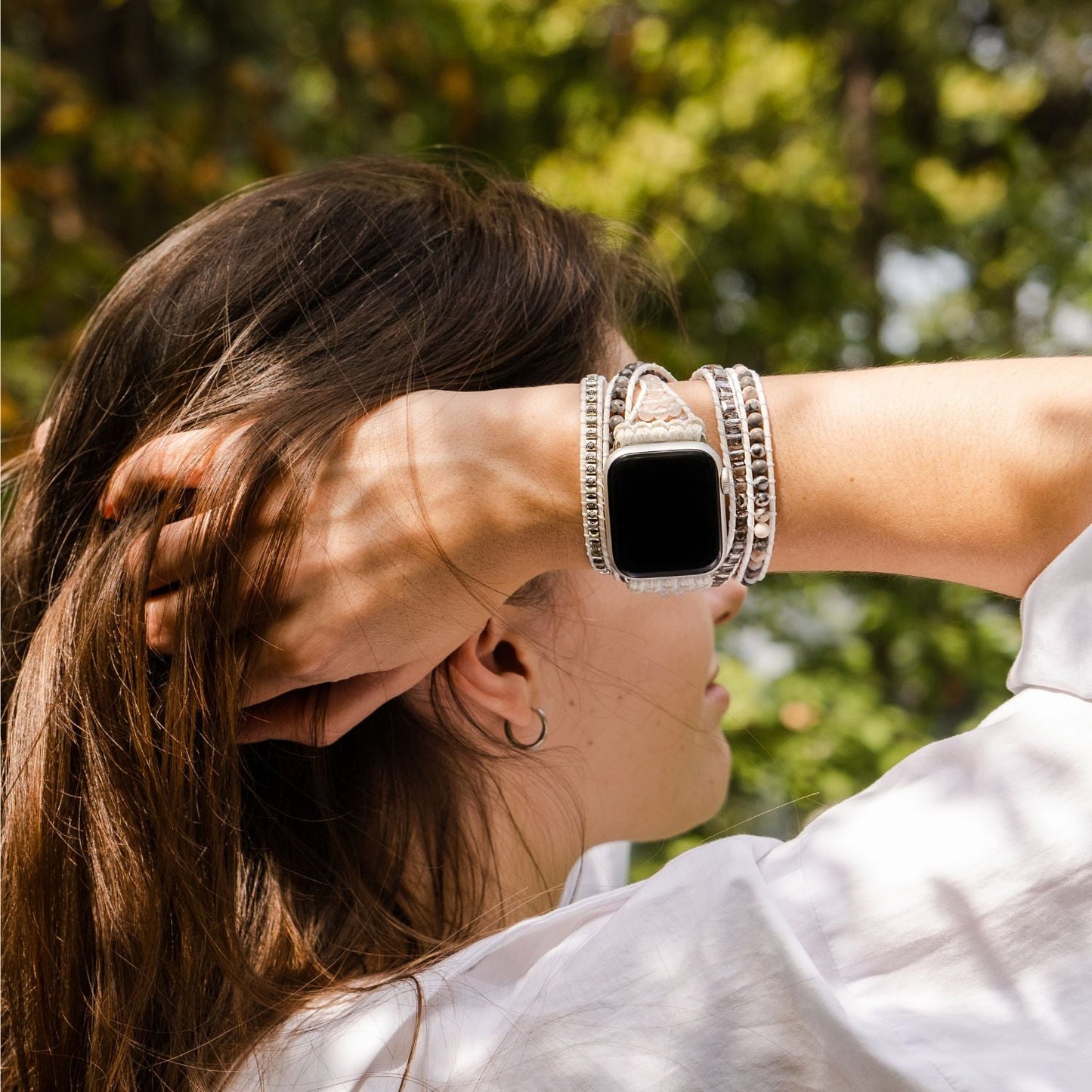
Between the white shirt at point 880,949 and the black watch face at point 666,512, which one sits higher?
the black watch face at point 666,512

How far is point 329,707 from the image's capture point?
4.20 feet

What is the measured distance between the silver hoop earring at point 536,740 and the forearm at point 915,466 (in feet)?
1.24

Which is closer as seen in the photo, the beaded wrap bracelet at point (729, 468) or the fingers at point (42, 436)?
the beaded wrap bracelet at point (729, 468)

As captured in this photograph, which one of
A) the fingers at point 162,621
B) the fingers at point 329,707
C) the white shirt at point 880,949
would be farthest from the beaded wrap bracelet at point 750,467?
the fingers at point 162,621

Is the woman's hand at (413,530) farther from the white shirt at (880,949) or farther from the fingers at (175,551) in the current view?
the white shirt at (880,949)

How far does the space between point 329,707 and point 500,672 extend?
0.27m

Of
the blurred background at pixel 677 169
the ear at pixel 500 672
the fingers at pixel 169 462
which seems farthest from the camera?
the blurred background at pixel 677 169

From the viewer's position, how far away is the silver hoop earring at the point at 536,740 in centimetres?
149

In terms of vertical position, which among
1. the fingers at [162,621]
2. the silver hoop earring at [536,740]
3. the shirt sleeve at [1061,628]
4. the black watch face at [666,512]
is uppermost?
the black watch face at [666,512]

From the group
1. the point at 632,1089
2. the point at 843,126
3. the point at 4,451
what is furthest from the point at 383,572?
the point at 843,126

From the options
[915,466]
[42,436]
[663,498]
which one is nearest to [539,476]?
[663,498]

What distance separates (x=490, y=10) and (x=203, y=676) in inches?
145

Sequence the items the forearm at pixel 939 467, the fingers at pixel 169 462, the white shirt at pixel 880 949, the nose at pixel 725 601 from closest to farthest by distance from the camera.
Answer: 1. the white shirt at pixel 880 949
2. the forearm at pixel 939 467
3. the fingers at pixel 169 462
4. the nose at pixel 725 601

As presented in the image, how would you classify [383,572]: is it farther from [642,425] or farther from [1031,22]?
[1031,22]
